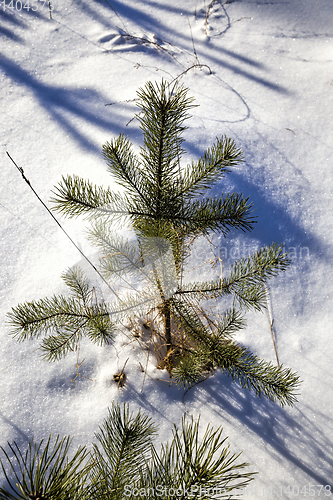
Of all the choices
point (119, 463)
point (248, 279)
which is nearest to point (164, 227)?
point (248, 279)

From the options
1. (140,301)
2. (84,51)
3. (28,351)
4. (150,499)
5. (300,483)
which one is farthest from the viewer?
(84,51)

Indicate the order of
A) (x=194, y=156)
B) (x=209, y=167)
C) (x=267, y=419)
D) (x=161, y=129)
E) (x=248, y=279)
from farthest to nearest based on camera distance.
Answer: (x=194, y=156) < (x=267, y=419) < (x=248, y=279) < (x=209, y=167) < (x=161, y=129)

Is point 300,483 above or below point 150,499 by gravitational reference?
below

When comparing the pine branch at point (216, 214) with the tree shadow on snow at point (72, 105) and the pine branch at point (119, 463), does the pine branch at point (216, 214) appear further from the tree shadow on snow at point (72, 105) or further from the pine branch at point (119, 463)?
the tree shadow on snow at point (72, 105)

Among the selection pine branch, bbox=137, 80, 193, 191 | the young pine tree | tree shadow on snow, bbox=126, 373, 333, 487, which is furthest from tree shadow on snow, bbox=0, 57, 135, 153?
tree shadow on snow, bbox=126, 373, 333, 487

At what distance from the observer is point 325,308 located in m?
1.55

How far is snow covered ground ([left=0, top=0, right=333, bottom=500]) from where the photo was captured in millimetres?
1352

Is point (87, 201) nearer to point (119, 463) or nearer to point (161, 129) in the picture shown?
point (161, 129)

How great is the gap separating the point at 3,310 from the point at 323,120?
218cm

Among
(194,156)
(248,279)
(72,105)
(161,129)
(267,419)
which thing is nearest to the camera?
(161,129)

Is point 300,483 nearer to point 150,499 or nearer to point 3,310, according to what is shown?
point 150,499

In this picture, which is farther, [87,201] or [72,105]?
[72,105]

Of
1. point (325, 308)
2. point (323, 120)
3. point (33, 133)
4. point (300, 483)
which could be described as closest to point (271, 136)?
point (323, 120)

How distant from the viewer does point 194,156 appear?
5.76 ft
